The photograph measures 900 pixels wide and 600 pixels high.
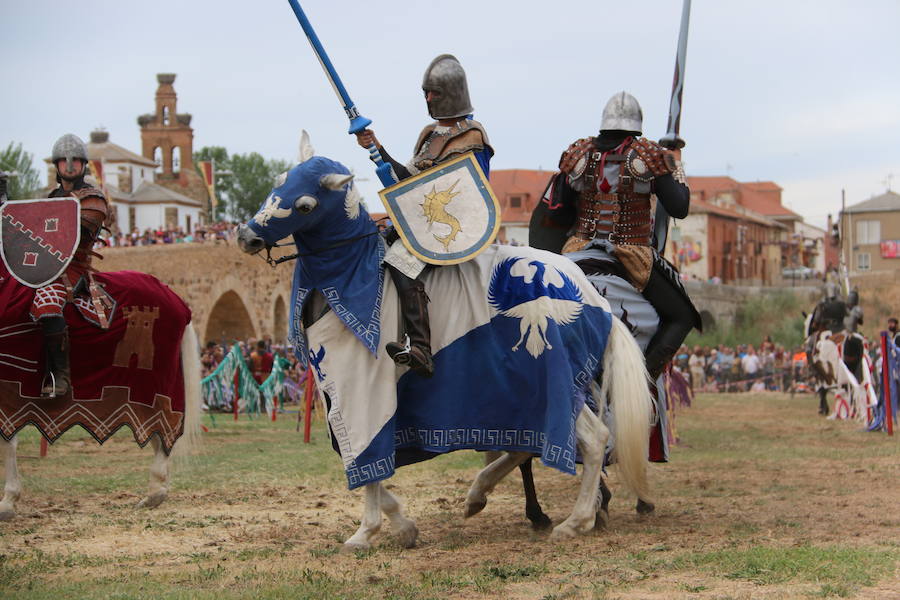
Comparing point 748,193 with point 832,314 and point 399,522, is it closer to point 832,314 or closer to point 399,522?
point 832,314

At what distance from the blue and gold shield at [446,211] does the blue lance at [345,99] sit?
132 mm

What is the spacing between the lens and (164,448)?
29.0ft

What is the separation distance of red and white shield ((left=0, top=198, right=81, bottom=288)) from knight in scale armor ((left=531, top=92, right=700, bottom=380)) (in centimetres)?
321

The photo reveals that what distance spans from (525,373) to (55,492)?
4569mm

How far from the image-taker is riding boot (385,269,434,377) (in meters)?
6.36

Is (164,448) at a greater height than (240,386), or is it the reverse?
(240,386)

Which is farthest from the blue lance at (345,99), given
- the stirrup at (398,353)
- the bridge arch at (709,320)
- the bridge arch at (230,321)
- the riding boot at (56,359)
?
the bridge arch at (709,320)

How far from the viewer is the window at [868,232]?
321 feet

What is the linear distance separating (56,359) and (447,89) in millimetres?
3413

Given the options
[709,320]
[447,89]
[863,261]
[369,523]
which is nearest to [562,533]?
[369,523]

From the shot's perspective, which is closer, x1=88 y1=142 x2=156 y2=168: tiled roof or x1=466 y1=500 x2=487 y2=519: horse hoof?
x1=466 y1=500 x2=487 y2=519: horse hoof

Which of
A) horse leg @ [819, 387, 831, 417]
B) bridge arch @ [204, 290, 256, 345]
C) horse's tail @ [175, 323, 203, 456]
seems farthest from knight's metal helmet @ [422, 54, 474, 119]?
bridge arch @ [204, 290, 256, 345]

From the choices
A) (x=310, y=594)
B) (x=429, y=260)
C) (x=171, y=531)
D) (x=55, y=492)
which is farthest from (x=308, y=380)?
(x=310, y=594)

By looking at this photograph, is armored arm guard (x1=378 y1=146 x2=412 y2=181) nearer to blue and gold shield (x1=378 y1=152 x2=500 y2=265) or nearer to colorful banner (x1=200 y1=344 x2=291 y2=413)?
blue and gold shield (x1=378 y1=152 x2=500 y2=265)
